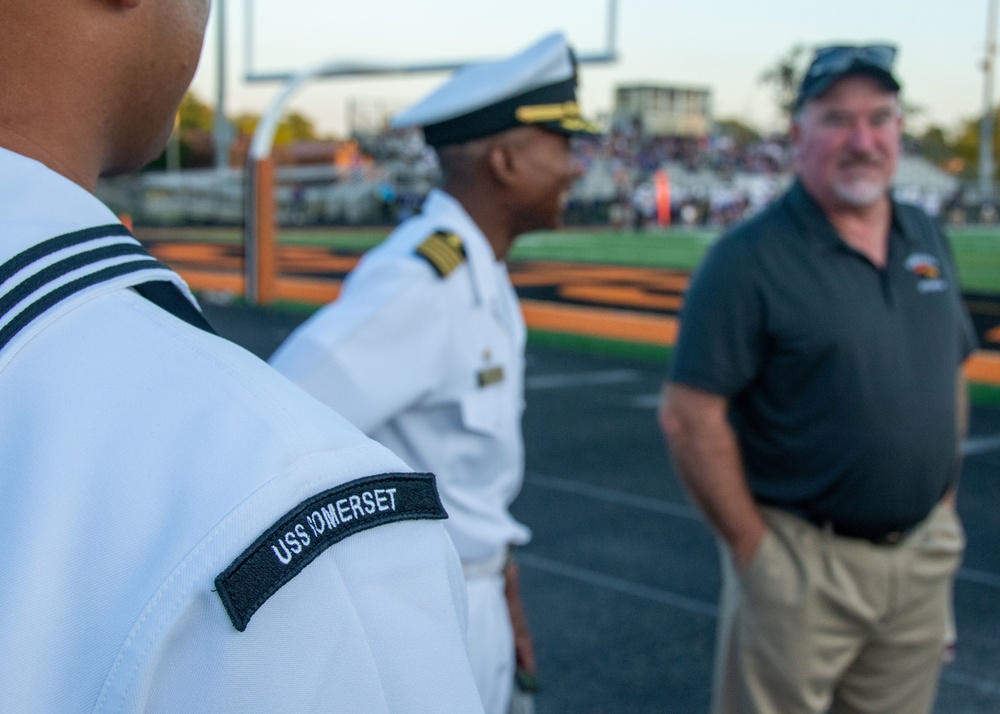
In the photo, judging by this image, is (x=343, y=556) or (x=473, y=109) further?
(x=473, y=109)

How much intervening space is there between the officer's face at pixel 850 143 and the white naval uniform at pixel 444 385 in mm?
1000

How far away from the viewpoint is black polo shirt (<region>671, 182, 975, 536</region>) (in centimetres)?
273

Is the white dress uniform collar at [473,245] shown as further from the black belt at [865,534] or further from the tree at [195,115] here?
the tree at [195,115]

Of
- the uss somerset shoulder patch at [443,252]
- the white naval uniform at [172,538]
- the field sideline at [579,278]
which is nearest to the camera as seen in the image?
the white naval uniform at [172,538]

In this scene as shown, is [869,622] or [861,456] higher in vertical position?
[861,456]

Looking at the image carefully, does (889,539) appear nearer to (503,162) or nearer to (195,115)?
(503,162)

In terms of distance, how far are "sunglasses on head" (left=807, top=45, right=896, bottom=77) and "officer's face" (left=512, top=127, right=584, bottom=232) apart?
74cm

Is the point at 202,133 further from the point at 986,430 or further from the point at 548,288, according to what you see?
the point at 986,430

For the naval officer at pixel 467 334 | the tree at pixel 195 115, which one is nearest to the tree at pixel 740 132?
the tree at pixel 195 115

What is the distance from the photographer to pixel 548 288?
16234 millimetres

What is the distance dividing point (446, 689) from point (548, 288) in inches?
613

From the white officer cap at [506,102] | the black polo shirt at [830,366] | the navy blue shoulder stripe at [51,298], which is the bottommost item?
the black polo shirt at [830,366]

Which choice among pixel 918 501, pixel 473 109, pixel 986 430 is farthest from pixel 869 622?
pixel 986 430

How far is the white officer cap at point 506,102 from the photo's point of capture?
8.87 feet
